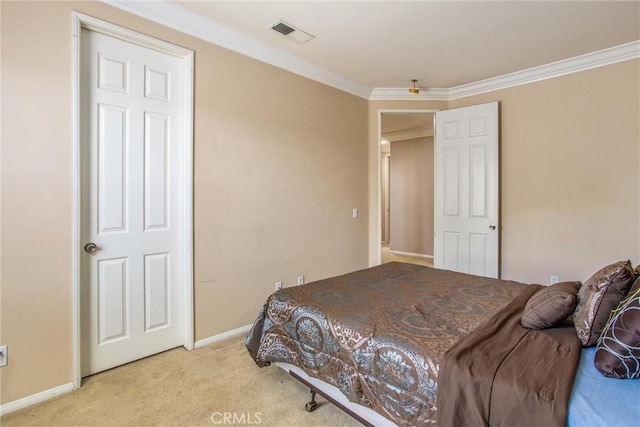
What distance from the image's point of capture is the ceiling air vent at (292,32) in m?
2.52

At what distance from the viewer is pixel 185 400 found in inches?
73.7

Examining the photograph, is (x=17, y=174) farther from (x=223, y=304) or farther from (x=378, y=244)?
(x=378, y=244)

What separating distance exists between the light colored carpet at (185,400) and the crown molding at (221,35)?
2494mm

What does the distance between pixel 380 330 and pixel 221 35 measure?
2562 millimetres

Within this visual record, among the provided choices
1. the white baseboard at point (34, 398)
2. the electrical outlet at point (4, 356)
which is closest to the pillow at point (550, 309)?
the white baseboard at point (34, 398)

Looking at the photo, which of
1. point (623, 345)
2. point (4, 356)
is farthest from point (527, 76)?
point (4, 356)

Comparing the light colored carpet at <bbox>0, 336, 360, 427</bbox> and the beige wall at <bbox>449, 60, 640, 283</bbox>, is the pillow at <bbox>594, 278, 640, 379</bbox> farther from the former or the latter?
the beige wall at <bbox>449, 60, 640, 283</bbox>

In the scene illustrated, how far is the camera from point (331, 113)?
11.9ft

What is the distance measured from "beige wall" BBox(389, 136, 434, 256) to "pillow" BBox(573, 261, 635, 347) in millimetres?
5075

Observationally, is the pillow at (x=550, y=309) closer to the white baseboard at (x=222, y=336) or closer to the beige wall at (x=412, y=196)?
the white baseboard at (x=222, y=336)

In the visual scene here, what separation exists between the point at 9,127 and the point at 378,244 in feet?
11.6

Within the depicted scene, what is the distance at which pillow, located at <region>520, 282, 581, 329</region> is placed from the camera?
1.38 m

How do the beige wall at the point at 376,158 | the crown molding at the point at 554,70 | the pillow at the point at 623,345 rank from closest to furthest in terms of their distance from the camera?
the pillow at the point at 623,345, the crown molding at the point at 554,70, the beige wall at the point at 376,158

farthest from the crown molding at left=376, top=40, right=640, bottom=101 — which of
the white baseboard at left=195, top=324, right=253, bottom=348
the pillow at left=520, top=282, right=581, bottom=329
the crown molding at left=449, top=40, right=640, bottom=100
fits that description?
the white baseboard at left=195, top=324, right=253, bottom=348
